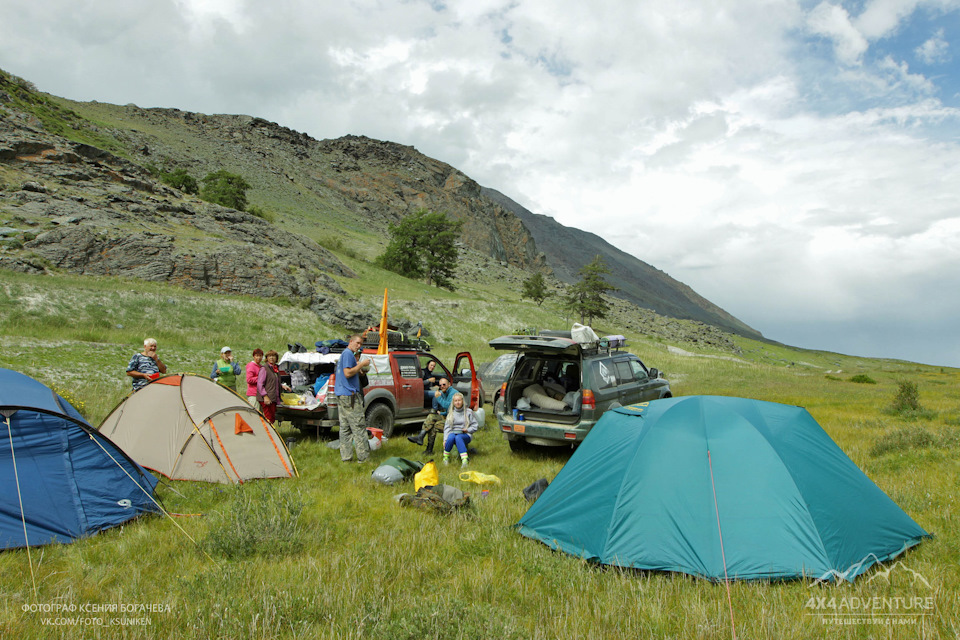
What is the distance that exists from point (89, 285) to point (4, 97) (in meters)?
41.5

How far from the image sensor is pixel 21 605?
11.7 feet

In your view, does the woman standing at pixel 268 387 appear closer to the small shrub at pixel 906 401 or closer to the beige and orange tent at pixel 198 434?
the beige and orange tent at pixel 198 434

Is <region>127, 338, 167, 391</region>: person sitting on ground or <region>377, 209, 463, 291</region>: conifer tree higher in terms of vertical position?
<region>377, 209, 463, 291</region>: conifer tree

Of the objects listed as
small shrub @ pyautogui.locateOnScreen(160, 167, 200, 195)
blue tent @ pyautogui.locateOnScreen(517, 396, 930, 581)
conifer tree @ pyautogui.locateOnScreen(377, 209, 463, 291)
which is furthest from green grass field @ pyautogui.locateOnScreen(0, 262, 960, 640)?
small shrub @ pyautogui.locateOnScreen(160, 167, 200, 195)

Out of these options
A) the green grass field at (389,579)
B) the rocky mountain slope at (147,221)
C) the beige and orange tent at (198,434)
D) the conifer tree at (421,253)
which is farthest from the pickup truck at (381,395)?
the conifer tree at (421,253)

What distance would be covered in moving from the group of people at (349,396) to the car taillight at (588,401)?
194 cm

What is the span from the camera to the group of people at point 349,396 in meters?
8.29

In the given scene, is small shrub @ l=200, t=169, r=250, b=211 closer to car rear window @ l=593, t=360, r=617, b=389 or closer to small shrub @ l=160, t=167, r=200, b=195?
small shrub @ l=160, t=167, r=200, b=195

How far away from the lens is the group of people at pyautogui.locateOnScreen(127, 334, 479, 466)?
8289 mm

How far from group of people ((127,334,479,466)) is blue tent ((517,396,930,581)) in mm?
3729

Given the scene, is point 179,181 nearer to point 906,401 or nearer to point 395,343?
point 395,343

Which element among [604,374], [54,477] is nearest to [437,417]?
[604,374]

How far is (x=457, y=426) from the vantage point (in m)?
8.98

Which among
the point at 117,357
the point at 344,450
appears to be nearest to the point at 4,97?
the point at 117,357
